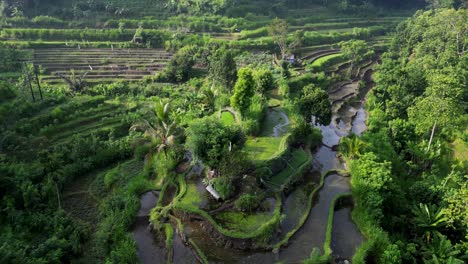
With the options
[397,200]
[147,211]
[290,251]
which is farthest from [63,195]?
[397,200]

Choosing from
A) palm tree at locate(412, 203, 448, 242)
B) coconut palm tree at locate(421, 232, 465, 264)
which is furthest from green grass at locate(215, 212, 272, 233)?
palm tree at locate(412, 203, 448, 242)

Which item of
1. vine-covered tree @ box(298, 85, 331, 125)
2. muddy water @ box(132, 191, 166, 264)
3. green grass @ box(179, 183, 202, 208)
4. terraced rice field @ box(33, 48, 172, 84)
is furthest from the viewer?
terraced rice field @ box(33, 48, 172, 84)

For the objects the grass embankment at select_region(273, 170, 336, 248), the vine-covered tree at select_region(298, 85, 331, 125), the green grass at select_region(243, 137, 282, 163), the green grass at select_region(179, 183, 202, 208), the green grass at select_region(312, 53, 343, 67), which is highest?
the green grass at select_region(312, 53, 343, 67)

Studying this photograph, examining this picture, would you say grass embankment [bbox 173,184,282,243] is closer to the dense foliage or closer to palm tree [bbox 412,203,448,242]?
the dense foliage

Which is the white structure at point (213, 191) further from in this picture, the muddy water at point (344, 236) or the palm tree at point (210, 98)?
the palm tree at point (210, 98)

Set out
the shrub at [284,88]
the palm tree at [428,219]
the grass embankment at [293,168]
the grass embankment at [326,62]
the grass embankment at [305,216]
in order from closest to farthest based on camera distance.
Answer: the grass embankment at [305,216]
the palm tree at [428,219]
the grass embankment at [293,168]
the shrub at [284,88]
the grass embankment at [326,62]

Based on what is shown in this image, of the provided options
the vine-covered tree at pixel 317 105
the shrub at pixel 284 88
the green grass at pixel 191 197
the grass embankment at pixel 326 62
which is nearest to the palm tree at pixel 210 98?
the shrub at pixel 284 88

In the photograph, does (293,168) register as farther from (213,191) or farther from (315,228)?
(213,191)
